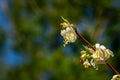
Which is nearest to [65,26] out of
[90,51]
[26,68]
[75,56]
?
[90,51]

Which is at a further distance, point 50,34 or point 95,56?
point 50,34

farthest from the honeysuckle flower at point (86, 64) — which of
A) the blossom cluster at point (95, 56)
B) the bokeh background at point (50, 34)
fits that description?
the bokeh background at point (50, 34)

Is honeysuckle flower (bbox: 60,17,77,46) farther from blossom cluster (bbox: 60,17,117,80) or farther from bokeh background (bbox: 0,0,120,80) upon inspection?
bokeh background (bbox: 0,0,120,80)

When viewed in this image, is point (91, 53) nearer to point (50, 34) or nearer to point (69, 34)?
point (69, 34)

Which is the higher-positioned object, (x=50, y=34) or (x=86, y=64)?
(x=50, y=34)

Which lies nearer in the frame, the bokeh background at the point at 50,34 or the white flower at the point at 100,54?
the white flower at the point at 100,54

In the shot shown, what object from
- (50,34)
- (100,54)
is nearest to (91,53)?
(100,54)

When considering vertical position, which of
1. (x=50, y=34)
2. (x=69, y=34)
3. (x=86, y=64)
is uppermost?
(x=50, y=34)

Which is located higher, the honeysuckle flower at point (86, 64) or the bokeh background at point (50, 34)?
the bokeh background at point (50, 34)

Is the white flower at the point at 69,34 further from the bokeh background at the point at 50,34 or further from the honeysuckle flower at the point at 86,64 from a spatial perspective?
the bokeh background at the point at 50,34

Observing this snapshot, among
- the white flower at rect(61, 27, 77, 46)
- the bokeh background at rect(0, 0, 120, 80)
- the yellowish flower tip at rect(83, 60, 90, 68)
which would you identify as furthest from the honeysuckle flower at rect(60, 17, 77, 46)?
the bokeh background at rect(0, 0, 120, 80)
